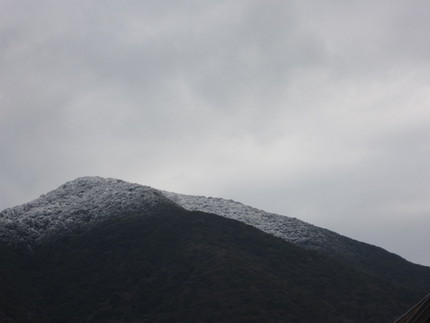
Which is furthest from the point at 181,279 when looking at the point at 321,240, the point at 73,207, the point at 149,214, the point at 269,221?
the point at 321,240

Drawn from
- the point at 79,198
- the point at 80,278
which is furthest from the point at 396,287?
the point at 79,198

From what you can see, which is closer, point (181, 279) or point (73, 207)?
point (181, 279)

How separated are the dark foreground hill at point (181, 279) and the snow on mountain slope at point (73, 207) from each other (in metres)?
2.29

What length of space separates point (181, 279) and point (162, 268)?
431cm

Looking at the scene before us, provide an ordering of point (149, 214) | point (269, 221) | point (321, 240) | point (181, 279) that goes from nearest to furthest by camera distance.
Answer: point (181, 279) < point (149, 214) < point (321, 240) < point (269, 221)

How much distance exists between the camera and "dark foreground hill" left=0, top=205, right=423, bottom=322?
5968 cm

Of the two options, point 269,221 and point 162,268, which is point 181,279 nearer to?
point 162,268

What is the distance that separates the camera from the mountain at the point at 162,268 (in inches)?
2376

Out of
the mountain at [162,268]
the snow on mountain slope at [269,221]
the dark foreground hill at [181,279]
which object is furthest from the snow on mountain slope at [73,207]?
the snow on mountain slope at [269,221]

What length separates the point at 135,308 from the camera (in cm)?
6209

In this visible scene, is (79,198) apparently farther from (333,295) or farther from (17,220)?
(333,295)

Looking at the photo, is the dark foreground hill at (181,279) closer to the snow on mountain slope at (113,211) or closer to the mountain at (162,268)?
the mountain at (162,268)

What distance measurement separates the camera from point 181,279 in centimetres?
6550

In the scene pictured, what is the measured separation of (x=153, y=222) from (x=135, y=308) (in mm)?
19345
